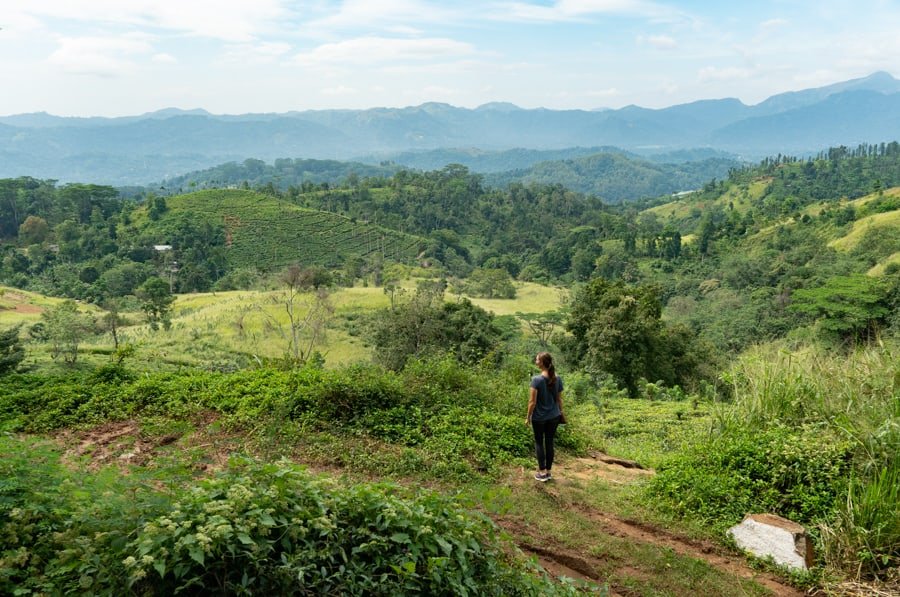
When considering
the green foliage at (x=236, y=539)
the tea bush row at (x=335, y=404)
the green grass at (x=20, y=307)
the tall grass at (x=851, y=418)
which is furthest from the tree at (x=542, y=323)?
the green grass at (x=20, y=307)

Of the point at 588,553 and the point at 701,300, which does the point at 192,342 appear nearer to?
the point at 588,553

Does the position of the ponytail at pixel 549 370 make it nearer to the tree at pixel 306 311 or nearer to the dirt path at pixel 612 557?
the dirt path at pixel 612 557

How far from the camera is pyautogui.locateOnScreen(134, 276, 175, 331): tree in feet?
116

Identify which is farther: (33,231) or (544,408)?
(33,231)

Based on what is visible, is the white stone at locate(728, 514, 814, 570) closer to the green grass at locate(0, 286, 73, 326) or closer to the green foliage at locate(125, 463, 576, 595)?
the green foliage at locate(125, 463, 576, 595)

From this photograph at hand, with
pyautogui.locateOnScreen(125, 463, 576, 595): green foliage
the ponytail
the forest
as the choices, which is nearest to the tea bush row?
the forest

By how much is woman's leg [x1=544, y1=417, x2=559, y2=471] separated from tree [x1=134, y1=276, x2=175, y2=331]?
108ft

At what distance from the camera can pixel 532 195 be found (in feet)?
348

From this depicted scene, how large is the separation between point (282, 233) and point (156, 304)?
122 feet

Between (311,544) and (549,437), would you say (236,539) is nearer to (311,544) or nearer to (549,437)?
(311,544)

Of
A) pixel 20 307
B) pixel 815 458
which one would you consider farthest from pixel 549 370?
pixel 20 307

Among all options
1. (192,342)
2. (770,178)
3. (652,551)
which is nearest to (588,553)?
(652,551)

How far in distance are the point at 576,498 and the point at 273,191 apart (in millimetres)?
89459

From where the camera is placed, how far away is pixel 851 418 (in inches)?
224
